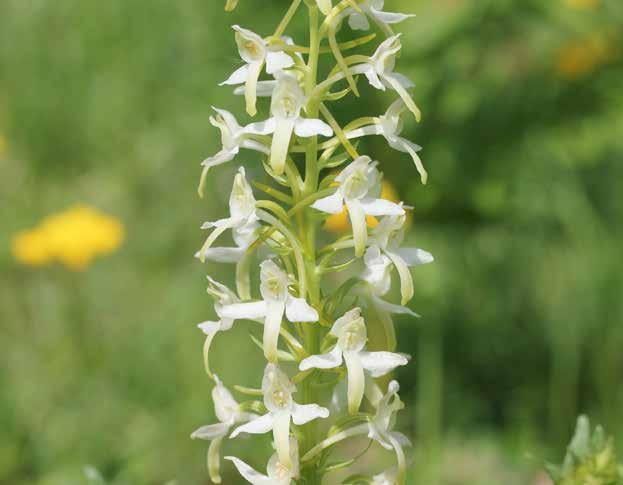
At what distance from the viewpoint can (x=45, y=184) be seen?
21.7 feet

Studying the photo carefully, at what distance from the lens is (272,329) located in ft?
6.22

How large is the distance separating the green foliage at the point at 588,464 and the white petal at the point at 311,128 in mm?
939

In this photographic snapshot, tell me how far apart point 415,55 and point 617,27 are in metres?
1.17

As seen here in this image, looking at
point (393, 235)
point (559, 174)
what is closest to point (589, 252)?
point (559, 174)

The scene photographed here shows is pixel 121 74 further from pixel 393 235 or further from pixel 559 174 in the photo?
pixel 393 235

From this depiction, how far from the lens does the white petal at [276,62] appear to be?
1.97 m

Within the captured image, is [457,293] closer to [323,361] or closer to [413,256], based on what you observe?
[413,256]

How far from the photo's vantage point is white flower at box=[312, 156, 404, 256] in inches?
75.2

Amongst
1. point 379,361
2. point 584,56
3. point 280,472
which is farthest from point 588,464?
point 584,56

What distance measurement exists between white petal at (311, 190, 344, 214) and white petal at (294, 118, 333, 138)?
12 centimetres

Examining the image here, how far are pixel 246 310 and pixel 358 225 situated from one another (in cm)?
28

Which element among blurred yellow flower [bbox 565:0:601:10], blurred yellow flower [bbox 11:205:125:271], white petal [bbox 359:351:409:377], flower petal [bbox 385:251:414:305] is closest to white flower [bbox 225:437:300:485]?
white petal [bbox 359:351:409:377]

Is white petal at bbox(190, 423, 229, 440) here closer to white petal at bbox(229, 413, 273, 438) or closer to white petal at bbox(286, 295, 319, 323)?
white petal at bbox(229, 413, 273, 438)

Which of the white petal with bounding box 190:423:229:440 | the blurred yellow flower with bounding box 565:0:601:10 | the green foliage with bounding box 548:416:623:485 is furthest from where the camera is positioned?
the blurred yellow flower with bounding box 565:0:601:10
